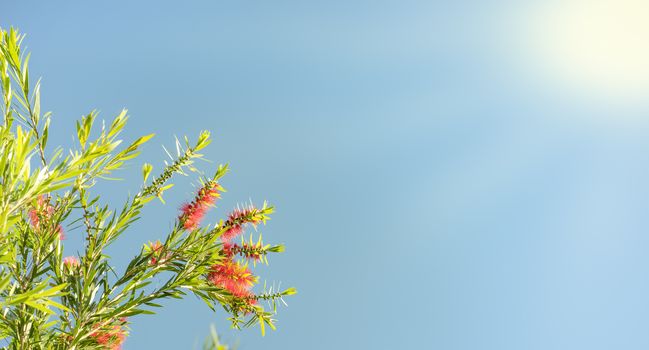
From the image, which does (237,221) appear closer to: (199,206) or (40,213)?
(199,206)

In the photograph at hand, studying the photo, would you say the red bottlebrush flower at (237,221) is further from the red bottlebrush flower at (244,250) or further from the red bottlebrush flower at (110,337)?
the red bottlebrush flower at (110,337)

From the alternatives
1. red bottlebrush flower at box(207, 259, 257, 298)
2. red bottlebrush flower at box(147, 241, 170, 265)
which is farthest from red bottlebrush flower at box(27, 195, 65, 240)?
red bottlebrush flower at box(207, 259, 257, 298)

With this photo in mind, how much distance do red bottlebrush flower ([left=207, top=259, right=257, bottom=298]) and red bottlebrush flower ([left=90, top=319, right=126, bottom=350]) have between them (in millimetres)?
707

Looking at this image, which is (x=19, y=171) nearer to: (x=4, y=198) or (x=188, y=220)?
(x=4, y=198)

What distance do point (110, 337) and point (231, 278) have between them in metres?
0.90

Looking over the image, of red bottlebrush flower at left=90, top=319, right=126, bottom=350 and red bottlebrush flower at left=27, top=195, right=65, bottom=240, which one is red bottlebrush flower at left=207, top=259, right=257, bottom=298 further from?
red bottlebrush flower at left=27, top=195, right=65, bottom=240

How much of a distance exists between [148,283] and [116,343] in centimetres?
46

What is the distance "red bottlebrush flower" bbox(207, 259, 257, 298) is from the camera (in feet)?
12.4

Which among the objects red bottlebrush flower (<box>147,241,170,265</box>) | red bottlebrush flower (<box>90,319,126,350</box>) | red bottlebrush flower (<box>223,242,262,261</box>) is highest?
red bottlebrush flower (<box>223,242,262,261</box>)

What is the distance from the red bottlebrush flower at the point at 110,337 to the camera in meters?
3.38

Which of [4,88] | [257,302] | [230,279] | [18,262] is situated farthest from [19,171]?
[257,302]

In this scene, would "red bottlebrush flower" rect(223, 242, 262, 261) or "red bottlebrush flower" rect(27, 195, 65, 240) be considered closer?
"red bottlebrush flower" rect(27, 195, 65, 240)

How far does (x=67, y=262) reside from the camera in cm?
349

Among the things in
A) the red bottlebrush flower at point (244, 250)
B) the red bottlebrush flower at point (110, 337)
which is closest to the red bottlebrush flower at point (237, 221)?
the red bottlebrush flower at point (244, 250)
